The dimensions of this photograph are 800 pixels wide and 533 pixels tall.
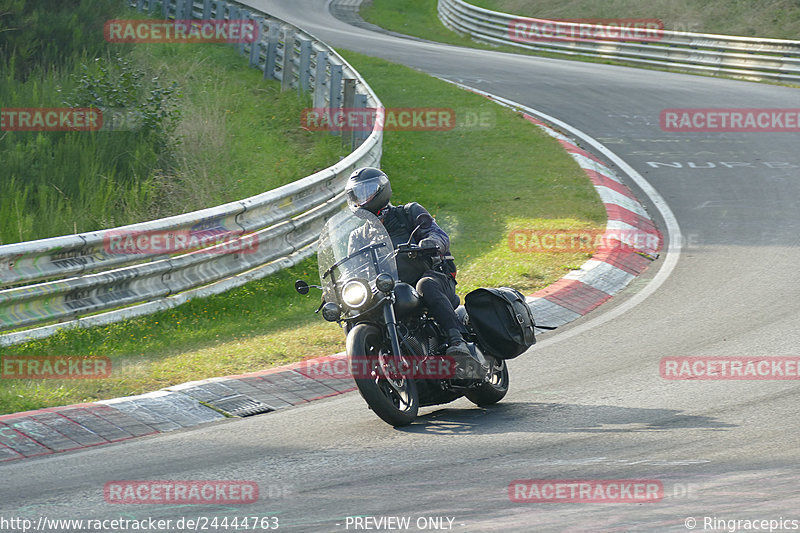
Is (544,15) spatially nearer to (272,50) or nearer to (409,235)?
(272,50)

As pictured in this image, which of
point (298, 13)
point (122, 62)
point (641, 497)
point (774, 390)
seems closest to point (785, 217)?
point (774, 390)

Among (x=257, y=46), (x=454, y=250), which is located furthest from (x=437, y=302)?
(x=257, y=46)

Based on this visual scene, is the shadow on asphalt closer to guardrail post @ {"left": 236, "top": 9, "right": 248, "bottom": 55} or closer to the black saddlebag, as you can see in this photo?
the black saddlebag

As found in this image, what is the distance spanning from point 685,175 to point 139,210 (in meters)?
8.29

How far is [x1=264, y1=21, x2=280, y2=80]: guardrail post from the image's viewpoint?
66.6ft

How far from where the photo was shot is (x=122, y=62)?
1795 cm
